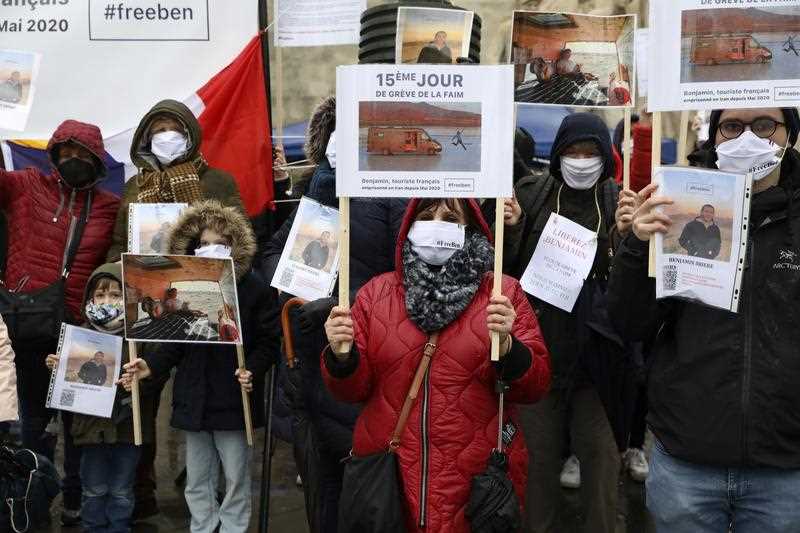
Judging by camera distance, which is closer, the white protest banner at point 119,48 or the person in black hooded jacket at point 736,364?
the person in black hooded jacket at point 736,364

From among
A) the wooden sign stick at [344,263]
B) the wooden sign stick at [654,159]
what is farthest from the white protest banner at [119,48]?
the wooden sign stick at [654,159]

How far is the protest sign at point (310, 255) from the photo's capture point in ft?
16.7

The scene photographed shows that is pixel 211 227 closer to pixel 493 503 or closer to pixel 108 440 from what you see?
pixel 108 440

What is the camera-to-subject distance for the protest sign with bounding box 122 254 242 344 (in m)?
5.09

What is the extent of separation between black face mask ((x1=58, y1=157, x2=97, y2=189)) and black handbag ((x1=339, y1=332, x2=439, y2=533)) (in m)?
2.77

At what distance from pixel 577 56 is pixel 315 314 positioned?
1.90m

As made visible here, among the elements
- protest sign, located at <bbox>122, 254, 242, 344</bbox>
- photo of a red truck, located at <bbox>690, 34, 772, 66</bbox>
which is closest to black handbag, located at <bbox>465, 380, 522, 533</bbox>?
photo of a red truck, located at <bbox>690, 34, 772, 66</bbox>

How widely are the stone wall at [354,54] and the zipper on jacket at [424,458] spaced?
10.4 metres

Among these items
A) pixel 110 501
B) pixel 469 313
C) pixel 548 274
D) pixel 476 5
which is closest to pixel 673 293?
A: pixel 469 313

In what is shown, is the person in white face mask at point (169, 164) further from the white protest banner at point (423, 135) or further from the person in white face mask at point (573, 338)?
the white protest banner at point (423, 135)

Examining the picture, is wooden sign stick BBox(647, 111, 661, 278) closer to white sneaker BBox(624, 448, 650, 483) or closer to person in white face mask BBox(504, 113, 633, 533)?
person in white face mask BBox(504, 113, 633, 533)

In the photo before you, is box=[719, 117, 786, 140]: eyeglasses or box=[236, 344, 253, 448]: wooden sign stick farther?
box=[236, 344, 253, 448]: wooden sign stick

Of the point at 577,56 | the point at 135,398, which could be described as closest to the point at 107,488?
the point at 135,398

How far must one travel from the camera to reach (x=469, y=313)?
3.97 metres
